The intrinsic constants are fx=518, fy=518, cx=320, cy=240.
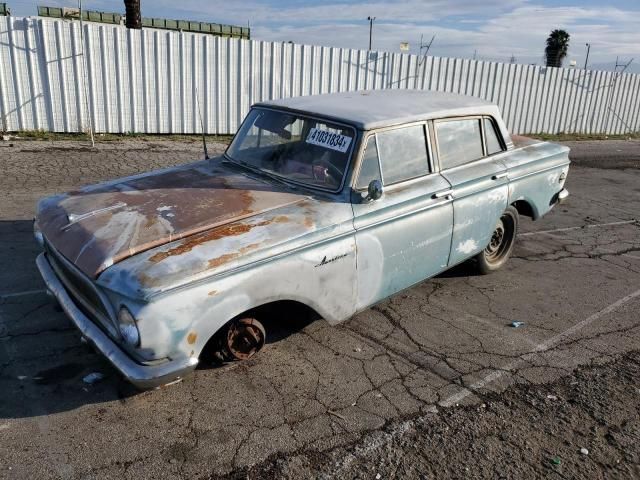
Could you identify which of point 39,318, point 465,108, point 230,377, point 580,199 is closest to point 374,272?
point 230,377

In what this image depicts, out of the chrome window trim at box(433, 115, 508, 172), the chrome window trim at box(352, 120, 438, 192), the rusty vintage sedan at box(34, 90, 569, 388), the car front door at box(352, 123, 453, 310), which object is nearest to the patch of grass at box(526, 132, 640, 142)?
the chrome window trim at box(433, 115, 508, 172)

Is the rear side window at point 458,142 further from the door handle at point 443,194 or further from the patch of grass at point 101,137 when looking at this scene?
the patch of grass at point 101,137

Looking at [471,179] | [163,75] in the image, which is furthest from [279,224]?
[163,75]

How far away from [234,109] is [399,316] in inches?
367

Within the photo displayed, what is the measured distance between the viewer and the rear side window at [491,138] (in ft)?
16.3

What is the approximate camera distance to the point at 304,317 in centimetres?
372

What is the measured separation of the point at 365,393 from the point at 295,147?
1.93m

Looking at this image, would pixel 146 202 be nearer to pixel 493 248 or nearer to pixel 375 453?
pixel 375 453

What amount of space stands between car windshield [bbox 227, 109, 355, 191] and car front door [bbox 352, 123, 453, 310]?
20cm

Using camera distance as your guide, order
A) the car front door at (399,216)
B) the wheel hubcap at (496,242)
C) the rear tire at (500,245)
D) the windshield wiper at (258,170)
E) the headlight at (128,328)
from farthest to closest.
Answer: the wheel hubcap at (496,242) < the rear tire at (500,245) < the windshield wiper at (258,170) < the car front door at (399,216) < the headlight at (128,328)

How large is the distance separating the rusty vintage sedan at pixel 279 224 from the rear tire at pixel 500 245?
0.06m

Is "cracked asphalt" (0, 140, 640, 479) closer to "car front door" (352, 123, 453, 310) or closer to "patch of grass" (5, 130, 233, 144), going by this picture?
"car front door" (352, 123, 453, 310)

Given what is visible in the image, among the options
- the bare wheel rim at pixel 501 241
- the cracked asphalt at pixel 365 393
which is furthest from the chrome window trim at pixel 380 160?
the bare wheel rim at pixel 501 241

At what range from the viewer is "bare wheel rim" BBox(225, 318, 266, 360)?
328 cm
